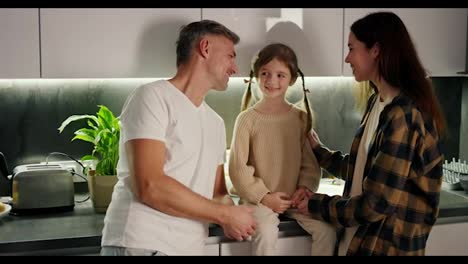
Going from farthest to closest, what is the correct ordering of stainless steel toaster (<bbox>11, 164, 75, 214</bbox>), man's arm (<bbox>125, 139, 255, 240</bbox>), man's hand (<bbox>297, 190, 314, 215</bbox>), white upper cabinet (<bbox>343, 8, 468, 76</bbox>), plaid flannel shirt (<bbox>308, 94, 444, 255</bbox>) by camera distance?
white upper cabinet (<bbox>343, 8, 468, 76</bbox>) < stainless steel toaster (<bbox>11, 164, 75, 214</bbox>) < man's hand (<bbox>297, 190, 314, 215</bbox>) < plaid flannel shirt (<bbox>308, 94, 444, 255</bbox>) < man's arm (<bbox>125, 139, 255, 240</bbox>)

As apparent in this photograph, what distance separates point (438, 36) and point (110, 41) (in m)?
1.44

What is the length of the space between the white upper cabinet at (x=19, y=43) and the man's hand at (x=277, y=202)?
0.94 metres

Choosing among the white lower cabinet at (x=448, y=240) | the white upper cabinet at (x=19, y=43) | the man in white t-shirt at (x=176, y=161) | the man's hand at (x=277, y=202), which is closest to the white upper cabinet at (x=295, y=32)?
the man in white t-shirt at (x=176, y=161)

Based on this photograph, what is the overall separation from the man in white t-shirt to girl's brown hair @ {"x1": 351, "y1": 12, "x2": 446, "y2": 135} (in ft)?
1.52

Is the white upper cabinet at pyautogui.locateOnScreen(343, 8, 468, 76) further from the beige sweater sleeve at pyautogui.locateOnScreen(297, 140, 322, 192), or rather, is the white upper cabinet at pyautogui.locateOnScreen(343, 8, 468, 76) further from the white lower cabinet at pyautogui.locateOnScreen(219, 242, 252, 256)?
the white lower cabinet at pyautogui.locateOnScreen(219, 242, 252, 256)

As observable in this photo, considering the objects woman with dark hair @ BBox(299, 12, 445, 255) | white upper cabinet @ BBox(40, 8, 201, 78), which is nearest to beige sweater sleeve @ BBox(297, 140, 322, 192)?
woman with dark hair @ BBox(299, 12, 445, 255)

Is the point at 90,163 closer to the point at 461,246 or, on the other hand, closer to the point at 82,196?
the point at 82,196

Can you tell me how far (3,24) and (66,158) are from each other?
0.67 m

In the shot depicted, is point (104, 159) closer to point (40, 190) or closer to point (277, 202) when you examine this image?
point (40, 190)

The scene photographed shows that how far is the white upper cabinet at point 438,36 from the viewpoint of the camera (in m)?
2.29

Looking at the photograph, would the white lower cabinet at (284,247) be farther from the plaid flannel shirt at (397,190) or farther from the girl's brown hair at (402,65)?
the girl's brown hair at (402,65)

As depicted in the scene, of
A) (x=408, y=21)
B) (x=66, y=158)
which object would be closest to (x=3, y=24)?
(x=66, y=158)

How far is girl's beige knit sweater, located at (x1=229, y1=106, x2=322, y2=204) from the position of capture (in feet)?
6.24

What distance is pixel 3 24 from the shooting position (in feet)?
6.07
